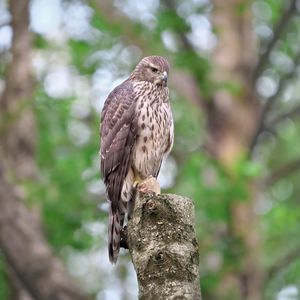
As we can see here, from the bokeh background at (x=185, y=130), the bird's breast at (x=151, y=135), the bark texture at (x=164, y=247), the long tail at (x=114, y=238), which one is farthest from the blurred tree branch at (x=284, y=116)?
the bark texture at (x=164, y=247)

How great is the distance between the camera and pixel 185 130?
13312 millimetres

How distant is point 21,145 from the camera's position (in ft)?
39.8

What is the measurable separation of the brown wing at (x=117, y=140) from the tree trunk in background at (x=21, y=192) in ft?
9.79

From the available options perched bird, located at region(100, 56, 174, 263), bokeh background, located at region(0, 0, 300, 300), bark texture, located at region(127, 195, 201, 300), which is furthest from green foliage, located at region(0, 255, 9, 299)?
bark texture, located at region(127, 195, 201, 300)

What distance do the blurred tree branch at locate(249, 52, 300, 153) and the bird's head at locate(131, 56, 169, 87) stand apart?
6.50 m

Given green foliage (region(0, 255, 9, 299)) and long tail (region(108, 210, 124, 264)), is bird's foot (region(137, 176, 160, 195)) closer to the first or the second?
long tail (region(108, 210, 124, 264))

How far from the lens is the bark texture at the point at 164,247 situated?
15.1ft

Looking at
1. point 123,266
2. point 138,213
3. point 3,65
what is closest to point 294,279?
point 123,266

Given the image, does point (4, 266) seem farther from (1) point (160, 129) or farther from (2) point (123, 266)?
(1) point (160, 129)

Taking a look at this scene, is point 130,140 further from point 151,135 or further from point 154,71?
point 154,71

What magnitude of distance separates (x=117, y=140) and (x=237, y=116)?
26.2 feet

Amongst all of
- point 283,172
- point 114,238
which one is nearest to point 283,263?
point 283,172

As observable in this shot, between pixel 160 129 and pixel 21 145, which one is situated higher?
pixel 21 145

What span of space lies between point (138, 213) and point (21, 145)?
732 cm
